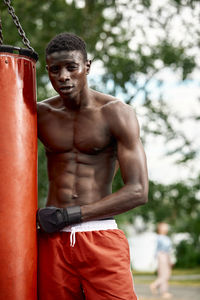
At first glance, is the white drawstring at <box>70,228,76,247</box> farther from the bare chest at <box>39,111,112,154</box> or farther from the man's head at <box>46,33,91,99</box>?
the man's head at <box>46,33,91,99</box>

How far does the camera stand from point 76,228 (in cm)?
282

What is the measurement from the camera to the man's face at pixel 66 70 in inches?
108

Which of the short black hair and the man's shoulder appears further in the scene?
the man's shoulder

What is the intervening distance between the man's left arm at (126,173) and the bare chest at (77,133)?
3.0 inches

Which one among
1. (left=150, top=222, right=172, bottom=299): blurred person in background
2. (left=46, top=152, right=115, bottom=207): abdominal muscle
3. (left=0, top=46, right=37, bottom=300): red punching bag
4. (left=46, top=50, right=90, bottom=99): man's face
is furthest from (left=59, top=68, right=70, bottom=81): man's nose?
(left=150, top=222, right=172, bottom=299): blurred person in background

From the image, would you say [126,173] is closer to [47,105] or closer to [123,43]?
[47,105]

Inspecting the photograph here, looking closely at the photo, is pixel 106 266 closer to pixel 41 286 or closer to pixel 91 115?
pixel 41 286

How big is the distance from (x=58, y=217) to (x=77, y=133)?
1.67 ft

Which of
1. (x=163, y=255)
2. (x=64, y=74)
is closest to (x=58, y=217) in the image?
(x=64, y=74)

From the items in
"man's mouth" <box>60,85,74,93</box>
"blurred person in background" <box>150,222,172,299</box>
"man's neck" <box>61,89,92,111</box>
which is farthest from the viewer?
"blurred person in background" <box>150,222,172,299</box>

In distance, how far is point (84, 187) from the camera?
9.31 ft

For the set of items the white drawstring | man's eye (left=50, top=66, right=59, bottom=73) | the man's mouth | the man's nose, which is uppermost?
man's eye (left=50, top=66, right=59, bottom=73)

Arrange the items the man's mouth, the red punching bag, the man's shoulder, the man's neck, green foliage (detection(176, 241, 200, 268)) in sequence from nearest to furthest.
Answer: the red punching bag → the man's mouth → the man's neck → the man's shoulder → green foliage (detection(176, 241, 200, 268))

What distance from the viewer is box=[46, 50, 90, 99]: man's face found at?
2.74 m
